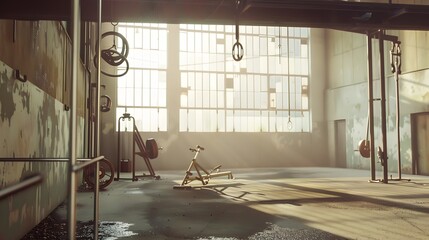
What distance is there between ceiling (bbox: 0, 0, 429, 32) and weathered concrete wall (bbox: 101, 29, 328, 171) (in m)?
10.3

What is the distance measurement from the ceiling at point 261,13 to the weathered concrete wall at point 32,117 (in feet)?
2.01

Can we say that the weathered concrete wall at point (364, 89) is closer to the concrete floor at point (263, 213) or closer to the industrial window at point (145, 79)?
the concrete floor at point (263, 213)

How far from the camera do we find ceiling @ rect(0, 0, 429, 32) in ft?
15.6

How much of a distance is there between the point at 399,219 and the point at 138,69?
A: 12.6 meters

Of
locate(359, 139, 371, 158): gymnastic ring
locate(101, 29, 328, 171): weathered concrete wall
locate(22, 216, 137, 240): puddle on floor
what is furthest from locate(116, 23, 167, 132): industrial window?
locate(22, 216, 137, 240): puddle on floor

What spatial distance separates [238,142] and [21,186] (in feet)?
51.3

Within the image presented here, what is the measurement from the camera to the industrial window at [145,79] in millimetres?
15430

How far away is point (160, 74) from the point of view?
15875mm

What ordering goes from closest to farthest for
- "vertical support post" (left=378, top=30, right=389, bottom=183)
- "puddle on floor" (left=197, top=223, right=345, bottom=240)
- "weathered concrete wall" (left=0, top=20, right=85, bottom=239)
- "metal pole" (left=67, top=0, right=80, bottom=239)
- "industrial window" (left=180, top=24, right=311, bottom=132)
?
"metal pole" (left=67, top=0, right=80, bottom=239), "weathered concrete wall" (left=0, top=20, right=85, bottom=239), "puddle on floor" (left=197, top=223, right=345, bottom=240), "vertical support post" (left=378, top=30, right=389, bottom=183), "industrial window" (left=180, top=24, right=311, bottom=132)

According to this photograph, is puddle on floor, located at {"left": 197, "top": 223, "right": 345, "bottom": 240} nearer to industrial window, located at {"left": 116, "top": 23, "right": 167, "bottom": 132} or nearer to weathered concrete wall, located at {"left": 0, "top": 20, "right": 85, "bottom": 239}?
weathered concrete wall, located at {"left": 0, "top": 20, "right": 85, "bottom": 239}

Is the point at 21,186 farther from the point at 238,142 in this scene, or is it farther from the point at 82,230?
the point at 238,142

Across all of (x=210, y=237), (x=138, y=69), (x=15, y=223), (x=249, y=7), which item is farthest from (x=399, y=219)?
(x=138, y=69)

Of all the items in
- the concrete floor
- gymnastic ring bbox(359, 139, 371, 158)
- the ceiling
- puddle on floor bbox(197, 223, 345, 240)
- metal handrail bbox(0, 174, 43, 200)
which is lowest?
the concrete floor

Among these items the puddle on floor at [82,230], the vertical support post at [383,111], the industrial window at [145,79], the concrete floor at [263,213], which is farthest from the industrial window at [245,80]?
the puddle on floor at [82,230]
